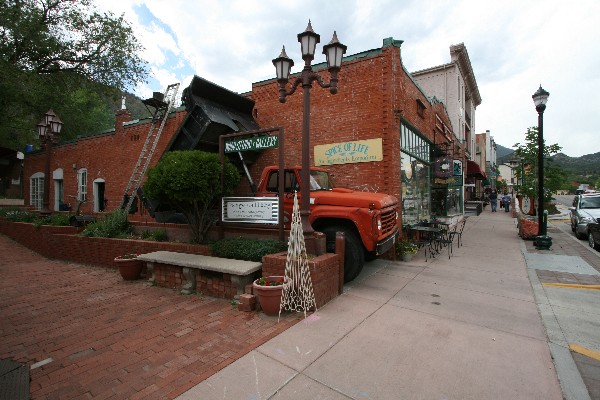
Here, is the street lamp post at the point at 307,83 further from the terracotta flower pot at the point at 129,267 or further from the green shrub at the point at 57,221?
the green shrub at the point at 57,221

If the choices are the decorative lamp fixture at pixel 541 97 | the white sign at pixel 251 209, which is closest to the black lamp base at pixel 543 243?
the decorative lamp fixture at pixel 541 97

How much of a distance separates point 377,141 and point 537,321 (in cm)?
550

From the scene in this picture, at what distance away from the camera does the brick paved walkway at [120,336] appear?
2.94 m

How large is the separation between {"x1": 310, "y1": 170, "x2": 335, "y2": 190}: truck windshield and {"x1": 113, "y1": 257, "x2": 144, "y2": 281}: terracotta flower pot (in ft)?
14.3

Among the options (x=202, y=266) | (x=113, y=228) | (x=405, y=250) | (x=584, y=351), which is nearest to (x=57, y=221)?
(x=113, y=228)

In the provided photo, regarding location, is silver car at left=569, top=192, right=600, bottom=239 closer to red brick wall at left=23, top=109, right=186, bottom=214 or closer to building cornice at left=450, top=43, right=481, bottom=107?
building cornice at left=450, top=43, right=481, bottom=107

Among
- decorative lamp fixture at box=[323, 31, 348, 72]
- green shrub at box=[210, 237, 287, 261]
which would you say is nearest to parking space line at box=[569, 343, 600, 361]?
green shrub at box=[210, 237, 287, 261]

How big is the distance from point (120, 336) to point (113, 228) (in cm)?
570

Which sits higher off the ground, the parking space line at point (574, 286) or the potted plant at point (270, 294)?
the potted plant at point (270, 294)

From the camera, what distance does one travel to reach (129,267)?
22.0 feet

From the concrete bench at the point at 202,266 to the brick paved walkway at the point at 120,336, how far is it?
1.08 feet

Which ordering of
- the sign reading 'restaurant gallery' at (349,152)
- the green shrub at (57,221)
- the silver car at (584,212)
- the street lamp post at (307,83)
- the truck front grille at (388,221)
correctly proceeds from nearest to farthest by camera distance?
the street lamp post at (307,83)
the truck front grille at (388,221)
the sign reading 'restaurant gallery' at (349,152)
the green shrub at (57,221)
the silver car at (584,212)

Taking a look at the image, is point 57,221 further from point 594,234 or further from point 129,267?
point 594,234

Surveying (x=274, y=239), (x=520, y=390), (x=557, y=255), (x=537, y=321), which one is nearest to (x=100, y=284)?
(x=274, y=239)
